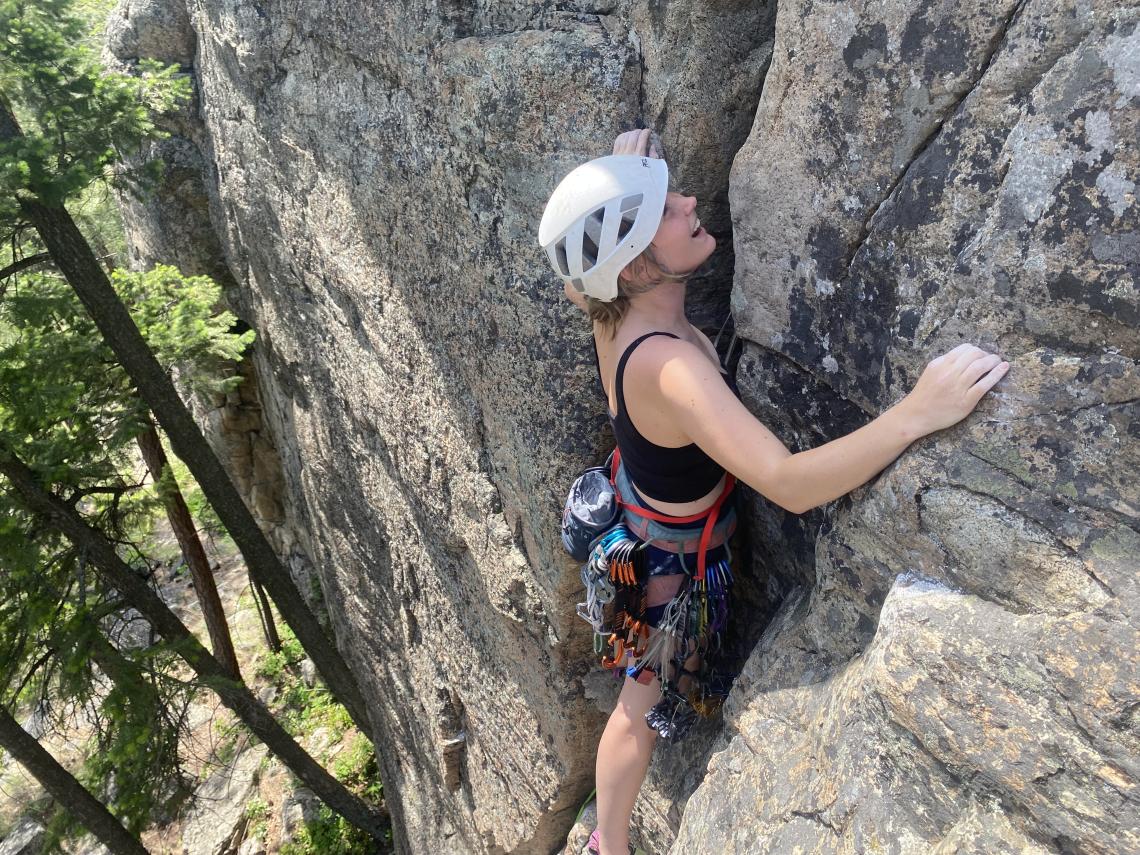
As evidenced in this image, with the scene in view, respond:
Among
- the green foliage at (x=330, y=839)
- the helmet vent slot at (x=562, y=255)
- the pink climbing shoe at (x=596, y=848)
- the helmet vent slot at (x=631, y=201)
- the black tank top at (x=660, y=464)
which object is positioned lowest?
the green foliage at (x=330, y=839)

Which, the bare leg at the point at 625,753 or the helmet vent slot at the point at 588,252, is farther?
the bare leg at the point at 625,753

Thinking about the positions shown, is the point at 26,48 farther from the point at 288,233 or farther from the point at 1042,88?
the point at 1042,88

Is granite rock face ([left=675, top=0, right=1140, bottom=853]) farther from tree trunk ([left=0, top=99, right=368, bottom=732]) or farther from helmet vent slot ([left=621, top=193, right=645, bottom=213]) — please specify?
tree trunk ([left=0, top=99, right=368, bottom=732])

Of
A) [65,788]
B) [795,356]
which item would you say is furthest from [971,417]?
[65,788]

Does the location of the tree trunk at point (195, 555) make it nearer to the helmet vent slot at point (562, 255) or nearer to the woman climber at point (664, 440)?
the woman climber at point (664, 440)

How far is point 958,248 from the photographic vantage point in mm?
2135

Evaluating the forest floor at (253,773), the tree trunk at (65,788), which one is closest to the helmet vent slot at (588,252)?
the tree trunk at (65,788)

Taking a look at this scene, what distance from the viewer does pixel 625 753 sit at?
3.42 metres

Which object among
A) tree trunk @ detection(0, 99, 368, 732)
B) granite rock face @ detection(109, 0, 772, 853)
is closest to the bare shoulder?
granite rock face @ detection(109, 0, 772, 853)

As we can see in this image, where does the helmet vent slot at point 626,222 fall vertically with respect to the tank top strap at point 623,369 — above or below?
above

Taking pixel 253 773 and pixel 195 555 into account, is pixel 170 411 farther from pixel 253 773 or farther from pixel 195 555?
pixel 253 773

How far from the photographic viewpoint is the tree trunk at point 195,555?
9883 mm

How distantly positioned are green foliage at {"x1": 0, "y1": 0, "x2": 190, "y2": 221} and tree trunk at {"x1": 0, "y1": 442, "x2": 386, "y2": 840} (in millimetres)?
2060

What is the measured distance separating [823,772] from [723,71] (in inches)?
91.8
